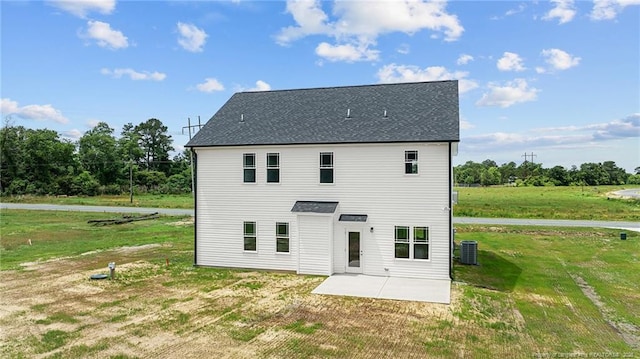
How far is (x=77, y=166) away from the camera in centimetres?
7156

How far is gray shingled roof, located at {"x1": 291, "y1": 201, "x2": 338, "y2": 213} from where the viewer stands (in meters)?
16.3

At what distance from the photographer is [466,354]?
360 inches

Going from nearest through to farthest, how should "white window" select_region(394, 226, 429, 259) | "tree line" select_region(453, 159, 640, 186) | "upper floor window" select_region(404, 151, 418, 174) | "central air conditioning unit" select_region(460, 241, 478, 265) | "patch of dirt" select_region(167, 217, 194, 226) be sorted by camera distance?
"white window" select_region(394, 226, 429, 259) < "upper floor window" select_region(404, 151, 418, 174) < "central air conditioning unit" select_region(460, 241, 478, 265) < "patch of dirt" select_region(167, 217, 194, 226) < "tree line" select_region(453, 159, 640, 186)

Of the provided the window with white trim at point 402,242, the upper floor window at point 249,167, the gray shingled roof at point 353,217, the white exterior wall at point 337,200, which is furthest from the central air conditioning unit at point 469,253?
the upper floor window at point 249,167

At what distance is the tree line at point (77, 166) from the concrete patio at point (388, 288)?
55384 millimetres

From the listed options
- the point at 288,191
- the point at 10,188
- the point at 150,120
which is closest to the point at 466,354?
the point at 288,191

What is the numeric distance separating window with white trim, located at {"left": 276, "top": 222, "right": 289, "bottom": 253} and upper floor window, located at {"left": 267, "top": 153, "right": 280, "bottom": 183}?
6.57 feet

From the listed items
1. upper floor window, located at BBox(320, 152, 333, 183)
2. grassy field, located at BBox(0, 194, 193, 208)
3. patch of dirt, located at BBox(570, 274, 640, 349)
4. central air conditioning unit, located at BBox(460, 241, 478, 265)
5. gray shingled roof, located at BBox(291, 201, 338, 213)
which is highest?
upper floor window, located at BBox(320, 152, 333, 183)

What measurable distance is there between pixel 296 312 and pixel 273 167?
7377mm

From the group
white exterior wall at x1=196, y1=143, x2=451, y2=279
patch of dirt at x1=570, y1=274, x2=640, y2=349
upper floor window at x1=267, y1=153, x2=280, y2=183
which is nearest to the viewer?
patch of dirt at x1=570, y1=274, x2=640, y2=349

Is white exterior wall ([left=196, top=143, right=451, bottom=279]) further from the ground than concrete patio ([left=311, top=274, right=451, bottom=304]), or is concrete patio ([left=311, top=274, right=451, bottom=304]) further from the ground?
white exterior wall ([left=196, top=143, right=451, bottom=279])

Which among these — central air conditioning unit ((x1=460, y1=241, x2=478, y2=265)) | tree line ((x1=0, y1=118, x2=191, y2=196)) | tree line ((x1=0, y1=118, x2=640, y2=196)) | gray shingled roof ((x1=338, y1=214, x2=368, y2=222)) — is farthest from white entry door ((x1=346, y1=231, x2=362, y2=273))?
tree line ((x1=0, y1=118, x2=191, y2=196))

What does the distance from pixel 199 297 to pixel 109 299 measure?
2997mm

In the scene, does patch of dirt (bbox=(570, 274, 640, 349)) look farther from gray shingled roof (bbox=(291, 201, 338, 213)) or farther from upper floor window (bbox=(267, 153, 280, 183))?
upper floor window (bbox=(267, 153, 280, 183))
